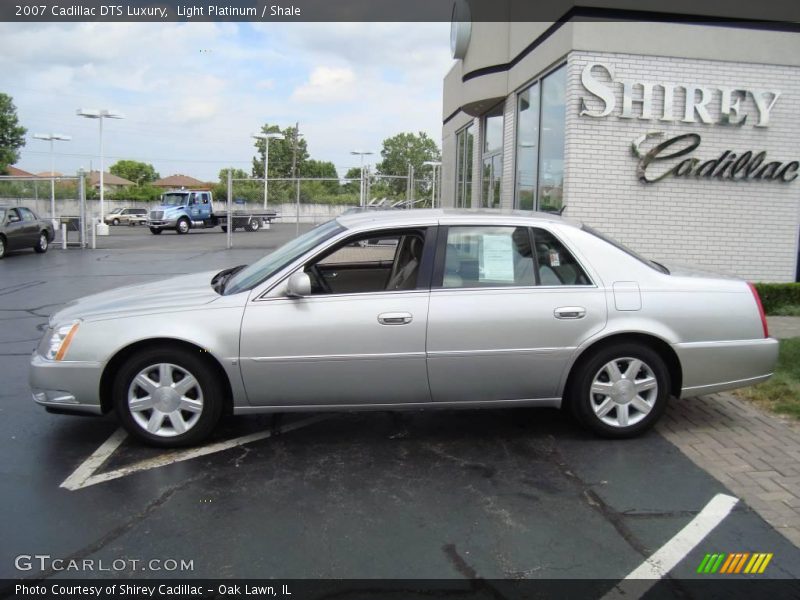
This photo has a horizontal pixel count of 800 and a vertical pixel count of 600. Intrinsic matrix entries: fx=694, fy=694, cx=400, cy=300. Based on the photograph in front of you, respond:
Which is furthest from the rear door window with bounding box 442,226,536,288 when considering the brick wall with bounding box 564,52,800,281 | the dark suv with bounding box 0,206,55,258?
the dark suv with bounding box 0,206,55,258

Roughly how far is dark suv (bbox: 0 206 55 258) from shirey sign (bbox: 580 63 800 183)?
1609 cm

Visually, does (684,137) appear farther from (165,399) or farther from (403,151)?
(403,151)

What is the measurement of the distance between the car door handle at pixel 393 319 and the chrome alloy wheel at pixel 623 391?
1.34 meters

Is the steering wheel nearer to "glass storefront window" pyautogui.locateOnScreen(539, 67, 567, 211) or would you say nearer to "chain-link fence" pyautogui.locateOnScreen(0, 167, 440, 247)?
"glass storefront window" pyautogui.locateOnScreen(539, 67, 567, 211)

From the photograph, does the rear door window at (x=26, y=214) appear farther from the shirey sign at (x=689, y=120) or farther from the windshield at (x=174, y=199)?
the windshield at (x=174, y=199)

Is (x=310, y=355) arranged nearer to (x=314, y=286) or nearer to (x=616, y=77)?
(x=314, y=286)

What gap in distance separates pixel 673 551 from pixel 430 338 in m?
1.87

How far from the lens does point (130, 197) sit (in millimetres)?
64062

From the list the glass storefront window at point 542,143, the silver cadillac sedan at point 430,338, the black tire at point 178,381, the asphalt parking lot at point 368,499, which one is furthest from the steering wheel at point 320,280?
the glass storefront window at point 542,143

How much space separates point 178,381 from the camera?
4500mm

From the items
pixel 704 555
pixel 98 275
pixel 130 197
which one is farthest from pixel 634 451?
pixel 130 197

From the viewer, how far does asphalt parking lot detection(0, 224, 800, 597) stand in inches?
127

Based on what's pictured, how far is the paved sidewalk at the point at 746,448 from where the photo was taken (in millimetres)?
3824
